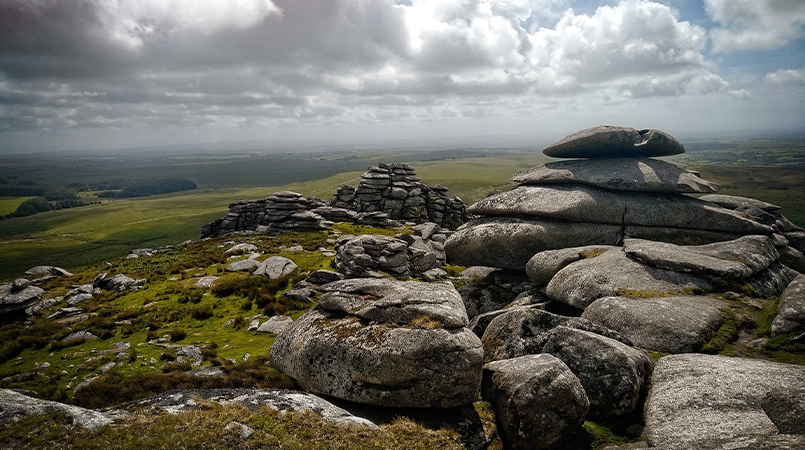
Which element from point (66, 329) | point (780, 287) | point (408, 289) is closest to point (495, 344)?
point (408, 289)

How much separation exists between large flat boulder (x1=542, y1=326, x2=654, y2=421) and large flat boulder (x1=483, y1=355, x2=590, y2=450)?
3.31 ft

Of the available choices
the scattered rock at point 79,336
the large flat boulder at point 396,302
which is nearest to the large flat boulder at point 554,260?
the large flat boulder at point 396,302

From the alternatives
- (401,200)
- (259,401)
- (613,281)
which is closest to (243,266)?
(259,401)

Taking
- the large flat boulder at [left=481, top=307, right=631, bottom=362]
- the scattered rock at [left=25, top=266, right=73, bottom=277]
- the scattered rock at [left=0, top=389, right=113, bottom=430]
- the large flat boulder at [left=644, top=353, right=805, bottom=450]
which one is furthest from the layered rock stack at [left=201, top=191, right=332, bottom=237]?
the large flat boulder at [left=644, top=353, right=805, bottom=450]

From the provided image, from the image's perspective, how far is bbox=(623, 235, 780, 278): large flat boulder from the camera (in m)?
17.1

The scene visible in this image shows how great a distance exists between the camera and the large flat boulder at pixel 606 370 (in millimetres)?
10625

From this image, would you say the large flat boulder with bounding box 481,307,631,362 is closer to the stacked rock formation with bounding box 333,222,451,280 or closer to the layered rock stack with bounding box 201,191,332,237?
the stacked rock formation with bounding box 333,222,451,280

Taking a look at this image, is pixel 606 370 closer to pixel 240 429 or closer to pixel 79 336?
pixel 240 429

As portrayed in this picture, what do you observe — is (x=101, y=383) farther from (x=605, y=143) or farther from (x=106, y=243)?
(x=106, y=243)

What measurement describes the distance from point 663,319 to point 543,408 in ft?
23.8

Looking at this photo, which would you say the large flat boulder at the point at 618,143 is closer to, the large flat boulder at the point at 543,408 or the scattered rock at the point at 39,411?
the large flat boulder at the point at 543,408

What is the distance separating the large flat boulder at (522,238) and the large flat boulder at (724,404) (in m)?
12.8

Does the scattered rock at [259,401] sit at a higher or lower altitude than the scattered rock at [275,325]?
higher

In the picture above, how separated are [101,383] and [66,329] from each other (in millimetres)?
11706
